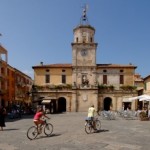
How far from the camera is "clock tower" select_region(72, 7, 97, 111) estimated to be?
156ft

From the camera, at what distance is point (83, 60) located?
48.1m

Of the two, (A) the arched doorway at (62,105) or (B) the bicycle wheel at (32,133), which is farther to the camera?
(A) the arched doorway at (62,105)

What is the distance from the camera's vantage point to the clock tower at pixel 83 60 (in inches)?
1868

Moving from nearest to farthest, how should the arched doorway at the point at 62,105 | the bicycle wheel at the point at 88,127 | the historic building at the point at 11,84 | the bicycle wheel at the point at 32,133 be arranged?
the bicycle wheel at the point at 32,133, the bicycle wheel at the point at 88,127, the historic building at the point at 11,84, the arched doorway at the point at 62,105

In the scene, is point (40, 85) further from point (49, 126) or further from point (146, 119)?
point (49, 126)

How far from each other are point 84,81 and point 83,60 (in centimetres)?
364

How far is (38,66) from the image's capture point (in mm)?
48531

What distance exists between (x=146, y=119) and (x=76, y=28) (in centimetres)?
2689

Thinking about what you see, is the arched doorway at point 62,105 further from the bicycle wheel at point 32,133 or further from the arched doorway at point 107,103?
the bicycle wheel at point 32,133

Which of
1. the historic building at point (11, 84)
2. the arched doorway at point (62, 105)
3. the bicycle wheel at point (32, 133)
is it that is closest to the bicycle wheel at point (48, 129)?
the bicycle wheel at point (32, 133)

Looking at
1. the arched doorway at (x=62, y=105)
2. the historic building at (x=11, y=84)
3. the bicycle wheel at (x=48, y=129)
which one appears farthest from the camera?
the arched doorway at (x=62, y=105)

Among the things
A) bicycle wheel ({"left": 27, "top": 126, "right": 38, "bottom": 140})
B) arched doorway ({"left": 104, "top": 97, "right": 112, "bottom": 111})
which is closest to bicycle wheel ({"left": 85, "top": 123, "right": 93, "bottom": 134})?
bicycle wheel ({"left": 27, "top": 126, "right": 38, "bottom": 140})

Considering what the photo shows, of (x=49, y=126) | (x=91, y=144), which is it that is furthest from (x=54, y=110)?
(x=91, y=144)

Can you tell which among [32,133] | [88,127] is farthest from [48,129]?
[88,127]
